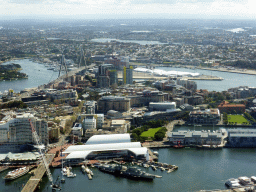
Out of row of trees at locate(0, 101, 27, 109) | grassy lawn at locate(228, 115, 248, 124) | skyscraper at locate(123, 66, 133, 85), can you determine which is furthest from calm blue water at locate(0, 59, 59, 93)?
grassy lawn at locate(228, 115, 248, 124)

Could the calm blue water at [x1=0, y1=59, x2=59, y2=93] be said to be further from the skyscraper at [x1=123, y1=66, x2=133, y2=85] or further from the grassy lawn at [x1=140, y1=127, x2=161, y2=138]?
the grassy lawn at [x1=140, y1=127, x2=161, y2=138]

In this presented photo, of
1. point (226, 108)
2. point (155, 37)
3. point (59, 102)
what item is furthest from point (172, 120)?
point (155, 37)

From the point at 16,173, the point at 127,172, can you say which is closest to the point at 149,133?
the point at 127,172

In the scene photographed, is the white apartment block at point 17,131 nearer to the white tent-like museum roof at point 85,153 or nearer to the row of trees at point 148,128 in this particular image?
the white tent-like museum roof at point 85,153

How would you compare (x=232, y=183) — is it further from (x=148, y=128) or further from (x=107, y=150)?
(x=148, y=128)

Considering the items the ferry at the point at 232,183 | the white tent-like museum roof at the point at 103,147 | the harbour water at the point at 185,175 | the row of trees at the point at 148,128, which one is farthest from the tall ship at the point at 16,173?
the ferry at the point at 232,183
